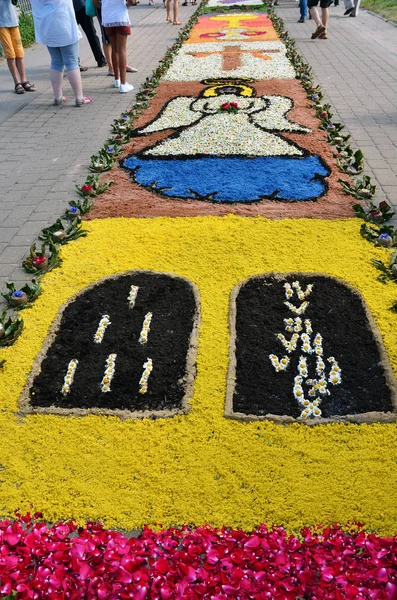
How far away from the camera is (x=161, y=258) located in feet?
13.5

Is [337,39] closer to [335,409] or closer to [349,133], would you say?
[349,133]

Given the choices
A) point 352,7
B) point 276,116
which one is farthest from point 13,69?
point 352,7

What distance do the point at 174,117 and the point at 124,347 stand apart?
4.75 metres

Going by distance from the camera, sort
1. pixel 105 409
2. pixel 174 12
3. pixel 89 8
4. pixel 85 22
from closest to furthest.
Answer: pixel 105 409 < pixel 89 8 < pixel 85 22 < pixel 174 12

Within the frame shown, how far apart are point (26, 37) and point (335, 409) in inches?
504

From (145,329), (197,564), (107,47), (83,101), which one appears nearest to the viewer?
(197,564)

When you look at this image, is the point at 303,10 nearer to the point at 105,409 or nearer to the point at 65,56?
the point at 65,56

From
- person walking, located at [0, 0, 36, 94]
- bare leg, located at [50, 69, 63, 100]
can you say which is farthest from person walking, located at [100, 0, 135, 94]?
person walking, located at [0, 0, 36, 94]

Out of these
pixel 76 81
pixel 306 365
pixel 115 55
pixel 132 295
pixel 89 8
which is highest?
pixel 89 8

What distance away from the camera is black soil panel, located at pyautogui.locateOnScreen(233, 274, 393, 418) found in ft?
9.39

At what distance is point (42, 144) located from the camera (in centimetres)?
654

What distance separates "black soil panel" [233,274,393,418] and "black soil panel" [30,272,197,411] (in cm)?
37

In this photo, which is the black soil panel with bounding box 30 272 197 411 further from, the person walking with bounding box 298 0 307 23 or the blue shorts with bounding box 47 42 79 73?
the person walking with bounding box 298 0 307 23

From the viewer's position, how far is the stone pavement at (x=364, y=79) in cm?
578
